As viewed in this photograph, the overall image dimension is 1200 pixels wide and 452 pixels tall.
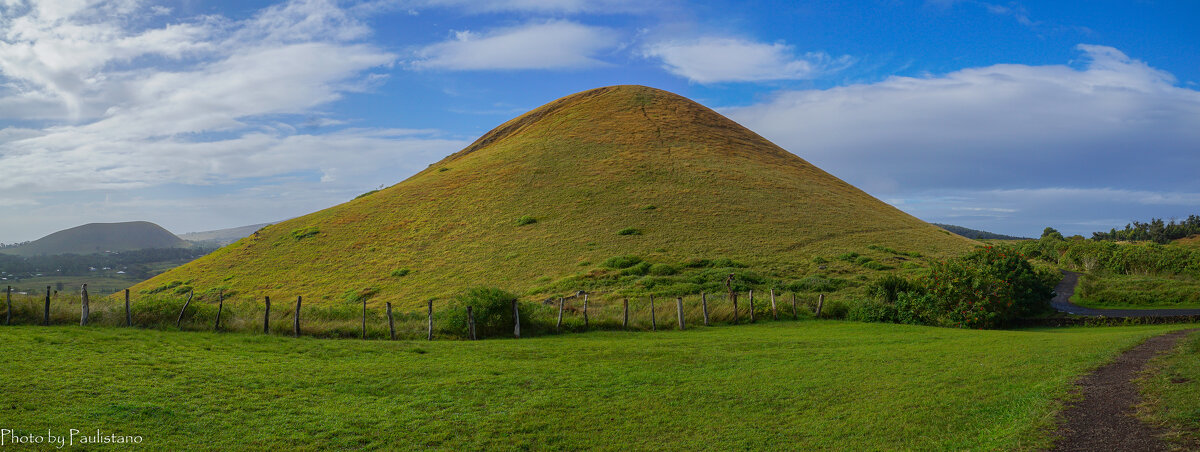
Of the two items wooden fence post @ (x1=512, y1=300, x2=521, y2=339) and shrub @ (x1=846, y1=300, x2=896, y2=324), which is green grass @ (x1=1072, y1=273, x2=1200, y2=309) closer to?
shrub @ (x1=846, y1=300, x2=896, y2=324)

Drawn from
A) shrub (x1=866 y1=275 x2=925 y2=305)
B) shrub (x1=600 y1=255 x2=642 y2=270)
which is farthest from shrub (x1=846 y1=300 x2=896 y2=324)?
shrub (x1=600 y1=255 x2=642 y2=270)

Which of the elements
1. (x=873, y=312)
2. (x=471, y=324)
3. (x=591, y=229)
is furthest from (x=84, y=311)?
(x=591, y=229)

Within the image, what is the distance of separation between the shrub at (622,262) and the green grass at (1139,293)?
26.5 meters

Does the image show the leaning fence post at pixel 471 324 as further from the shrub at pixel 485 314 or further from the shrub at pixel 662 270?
the shrub at pixel 662 270

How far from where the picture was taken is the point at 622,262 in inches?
1859

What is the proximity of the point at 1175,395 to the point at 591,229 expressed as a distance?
159 feet

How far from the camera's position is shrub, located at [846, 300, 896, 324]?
2814 cm

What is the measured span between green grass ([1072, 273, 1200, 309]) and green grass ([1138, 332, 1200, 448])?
2350cm

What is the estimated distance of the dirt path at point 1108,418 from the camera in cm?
879

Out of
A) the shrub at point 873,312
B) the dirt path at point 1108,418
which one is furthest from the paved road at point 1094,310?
the dirt path at point 1108,418

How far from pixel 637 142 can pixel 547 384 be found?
71.1m

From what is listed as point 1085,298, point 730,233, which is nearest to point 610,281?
point 730,233

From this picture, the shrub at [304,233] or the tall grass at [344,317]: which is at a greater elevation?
the shrub at [304,233]

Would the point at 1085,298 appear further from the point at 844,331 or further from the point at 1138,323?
the point at 844,331
